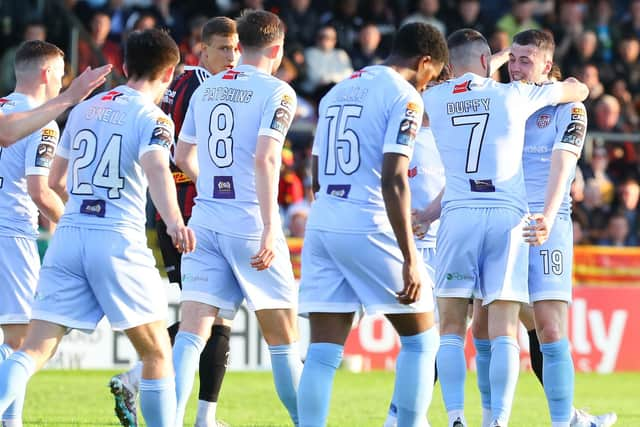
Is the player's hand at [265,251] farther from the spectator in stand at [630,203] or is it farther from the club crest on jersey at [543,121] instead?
the spectator in stand at [630,203]

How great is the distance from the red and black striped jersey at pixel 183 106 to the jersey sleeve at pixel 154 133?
2000 mm

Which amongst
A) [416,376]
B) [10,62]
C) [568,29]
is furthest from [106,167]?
[568,29]

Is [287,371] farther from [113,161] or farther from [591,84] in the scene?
[591,84]

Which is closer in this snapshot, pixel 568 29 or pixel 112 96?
pixel 112 96

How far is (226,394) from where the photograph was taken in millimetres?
12305

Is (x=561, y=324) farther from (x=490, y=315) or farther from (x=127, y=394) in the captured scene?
(x=127, y=394)

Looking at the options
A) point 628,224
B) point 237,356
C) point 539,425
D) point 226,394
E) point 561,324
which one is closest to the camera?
point 561,324

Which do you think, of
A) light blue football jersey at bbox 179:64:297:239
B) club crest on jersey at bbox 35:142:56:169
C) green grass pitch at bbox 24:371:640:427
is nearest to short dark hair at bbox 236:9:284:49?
light blue football jersey at bbox 179:64:297:239

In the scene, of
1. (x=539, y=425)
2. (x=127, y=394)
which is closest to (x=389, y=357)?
(x=539, y=425)

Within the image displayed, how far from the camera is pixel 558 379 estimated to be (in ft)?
26.6

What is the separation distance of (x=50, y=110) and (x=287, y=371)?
214cm

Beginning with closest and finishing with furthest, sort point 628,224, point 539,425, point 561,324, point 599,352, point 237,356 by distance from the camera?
1. point 561,324
2. point 539,425
3. point 237,356
4. point 599,352
5. point 628,224

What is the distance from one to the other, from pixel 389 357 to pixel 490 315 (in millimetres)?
7850

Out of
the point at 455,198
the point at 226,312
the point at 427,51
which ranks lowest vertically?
the point at 226,312
